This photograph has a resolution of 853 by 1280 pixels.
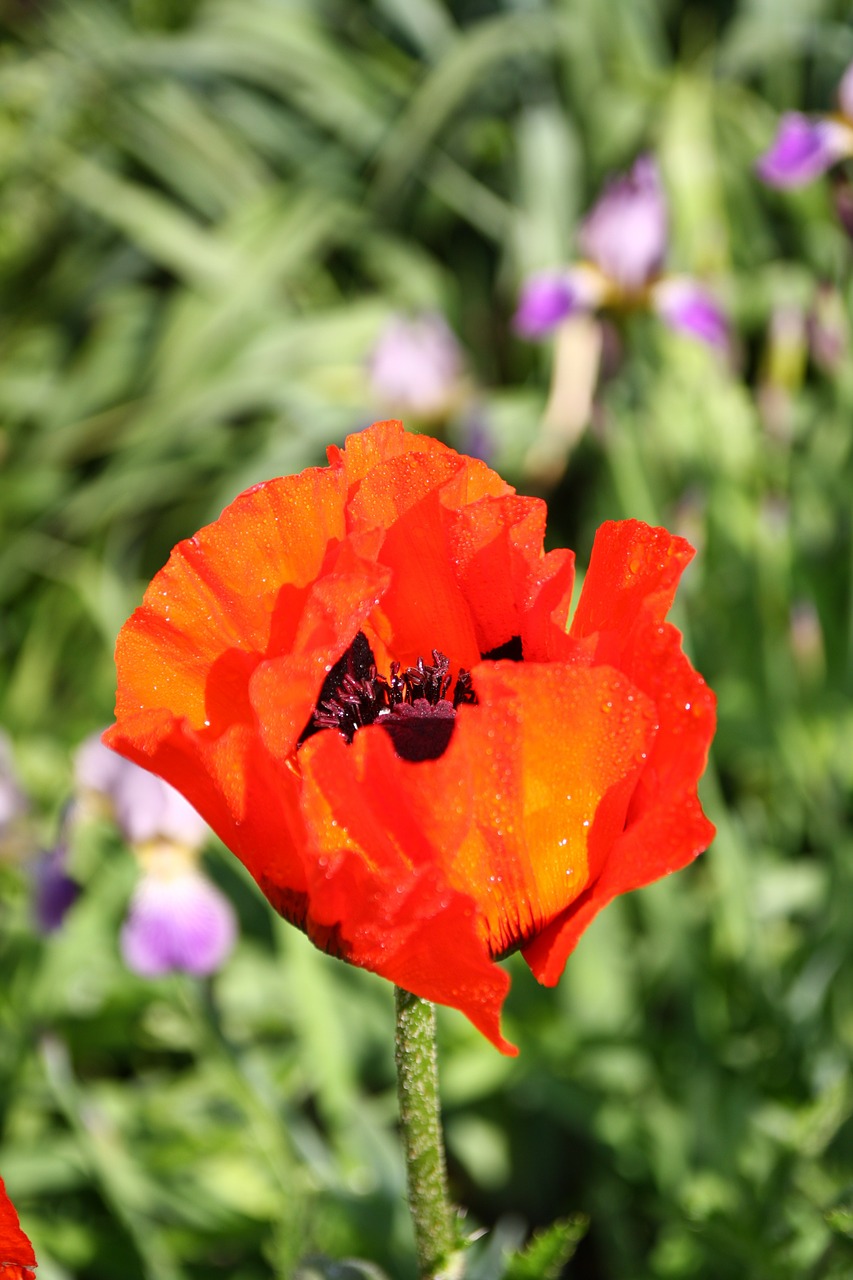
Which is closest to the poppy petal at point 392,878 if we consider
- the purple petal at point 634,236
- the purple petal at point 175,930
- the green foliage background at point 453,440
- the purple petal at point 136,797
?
the green foliage background at point 453,440

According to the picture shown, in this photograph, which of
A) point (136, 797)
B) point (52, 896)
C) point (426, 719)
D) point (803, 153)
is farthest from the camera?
point (803, 153)

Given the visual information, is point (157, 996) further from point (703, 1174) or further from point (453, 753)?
point (453, 753)

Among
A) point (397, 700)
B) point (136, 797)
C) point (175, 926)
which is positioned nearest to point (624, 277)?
point (136, 797)

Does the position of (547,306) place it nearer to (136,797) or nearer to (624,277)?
(624,277)

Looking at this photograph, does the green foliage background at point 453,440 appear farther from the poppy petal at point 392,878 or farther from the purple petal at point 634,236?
the poppy petal at point 392,878

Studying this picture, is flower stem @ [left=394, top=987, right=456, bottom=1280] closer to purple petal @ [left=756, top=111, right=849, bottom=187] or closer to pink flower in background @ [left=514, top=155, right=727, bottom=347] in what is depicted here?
purple petal @ [left=756, top=111, right=849, bottom=187]

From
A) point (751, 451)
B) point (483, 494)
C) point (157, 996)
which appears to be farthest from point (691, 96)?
point (483, 494)

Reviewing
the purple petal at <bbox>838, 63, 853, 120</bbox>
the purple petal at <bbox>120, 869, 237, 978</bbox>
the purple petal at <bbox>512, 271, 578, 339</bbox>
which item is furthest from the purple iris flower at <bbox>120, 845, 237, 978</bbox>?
the purple petal at <bbox>838, 63, 853, 120</bbox>
